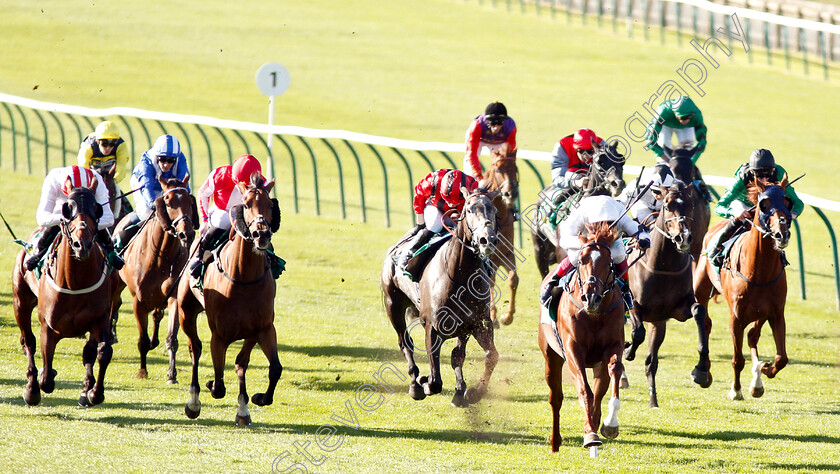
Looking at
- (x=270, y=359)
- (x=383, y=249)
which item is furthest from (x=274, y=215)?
(x=383, y=249)

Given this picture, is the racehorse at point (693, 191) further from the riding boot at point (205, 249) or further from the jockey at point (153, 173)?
the jockey at point (153, 173)

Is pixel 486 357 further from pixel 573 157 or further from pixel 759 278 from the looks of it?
pixel 573 157

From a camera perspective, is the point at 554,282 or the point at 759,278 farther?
the point at 759,278

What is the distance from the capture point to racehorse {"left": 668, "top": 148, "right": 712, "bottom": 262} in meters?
8.59

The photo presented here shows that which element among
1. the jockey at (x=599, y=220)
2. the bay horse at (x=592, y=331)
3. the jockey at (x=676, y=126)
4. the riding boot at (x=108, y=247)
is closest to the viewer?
the bay horse at (x=592, y=331)

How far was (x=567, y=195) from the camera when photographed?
9.73 m

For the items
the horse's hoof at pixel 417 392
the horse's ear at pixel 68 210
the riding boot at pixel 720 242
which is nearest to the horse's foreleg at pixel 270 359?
the horse's hoof at pixel 417 392

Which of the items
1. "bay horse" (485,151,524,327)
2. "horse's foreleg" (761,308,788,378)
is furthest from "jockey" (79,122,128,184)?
"horse's foreleg" (761,308,788,378)

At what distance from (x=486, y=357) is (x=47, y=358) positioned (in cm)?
289

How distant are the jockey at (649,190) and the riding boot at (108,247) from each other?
3581 mm

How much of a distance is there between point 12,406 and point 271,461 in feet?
6.98

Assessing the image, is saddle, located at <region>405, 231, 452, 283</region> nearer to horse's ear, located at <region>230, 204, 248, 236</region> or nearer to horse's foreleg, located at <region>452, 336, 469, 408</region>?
horse's foreleg, located at <region>452, 336, 469, 408</region>

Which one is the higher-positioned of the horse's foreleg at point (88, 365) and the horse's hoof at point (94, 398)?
the horse's foreleg at point (88, 365)

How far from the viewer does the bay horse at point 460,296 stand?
293 inches
